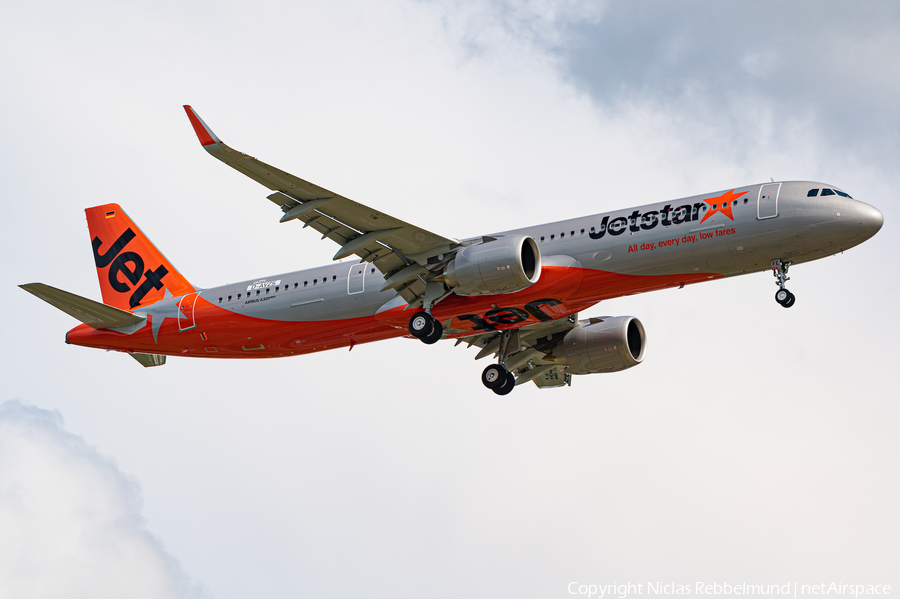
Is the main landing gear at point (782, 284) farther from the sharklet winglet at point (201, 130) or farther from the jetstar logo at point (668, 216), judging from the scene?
the sharklet winglet at point (201, 130)

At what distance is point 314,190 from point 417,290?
5.61 m

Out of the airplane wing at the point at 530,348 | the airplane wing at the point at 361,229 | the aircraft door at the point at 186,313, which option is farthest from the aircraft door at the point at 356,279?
the aircraft door at the point at 186,313

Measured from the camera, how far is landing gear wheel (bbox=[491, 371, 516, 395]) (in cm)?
4003

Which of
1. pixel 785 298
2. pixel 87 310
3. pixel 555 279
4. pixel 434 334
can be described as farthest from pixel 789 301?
pixel 87 310

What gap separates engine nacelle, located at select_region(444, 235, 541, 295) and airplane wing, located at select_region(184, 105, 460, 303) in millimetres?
1364

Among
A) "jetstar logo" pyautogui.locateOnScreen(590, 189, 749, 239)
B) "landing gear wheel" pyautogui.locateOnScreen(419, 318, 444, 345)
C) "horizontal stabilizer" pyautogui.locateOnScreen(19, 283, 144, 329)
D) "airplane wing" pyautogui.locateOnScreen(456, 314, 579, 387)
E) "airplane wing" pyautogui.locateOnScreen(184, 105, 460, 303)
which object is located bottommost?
"horizontal stabilizer" pyautogui.locateOnScreen(19, 283, 144, 329)

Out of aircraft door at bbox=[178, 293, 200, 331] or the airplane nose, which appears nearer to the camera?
the airplane nose

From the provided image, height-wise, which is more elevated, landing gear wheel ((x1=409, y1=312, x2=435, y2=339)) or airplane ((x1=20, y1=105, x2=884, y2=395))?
airplane ((x1=20, y1=105, x2=884, y2=395))

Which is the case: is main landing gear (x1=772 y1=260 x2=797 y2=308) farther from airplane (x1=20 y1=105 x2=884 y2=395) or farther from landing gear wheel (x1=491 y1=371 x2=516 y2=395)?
landing gear wheel (x1=491 y1=371 x2=516 y2=395)

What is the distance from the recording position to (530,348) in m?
41.0

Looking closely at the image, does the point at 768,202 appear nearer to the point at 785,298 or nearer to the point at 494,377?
the point at 785,298

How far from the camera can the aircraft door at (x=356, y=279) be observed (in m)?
36.2

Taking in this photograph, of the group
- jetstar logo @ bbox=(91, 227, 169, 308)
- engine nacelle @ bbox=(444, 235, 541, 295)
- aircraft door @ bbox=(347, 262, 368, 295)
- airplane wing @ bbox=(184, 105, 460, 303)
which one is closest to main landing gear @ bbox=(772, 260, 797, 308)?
engine nacelle @ bbox=(444, 235, 541, 295)

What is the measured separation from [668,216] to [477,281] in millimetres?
6583
